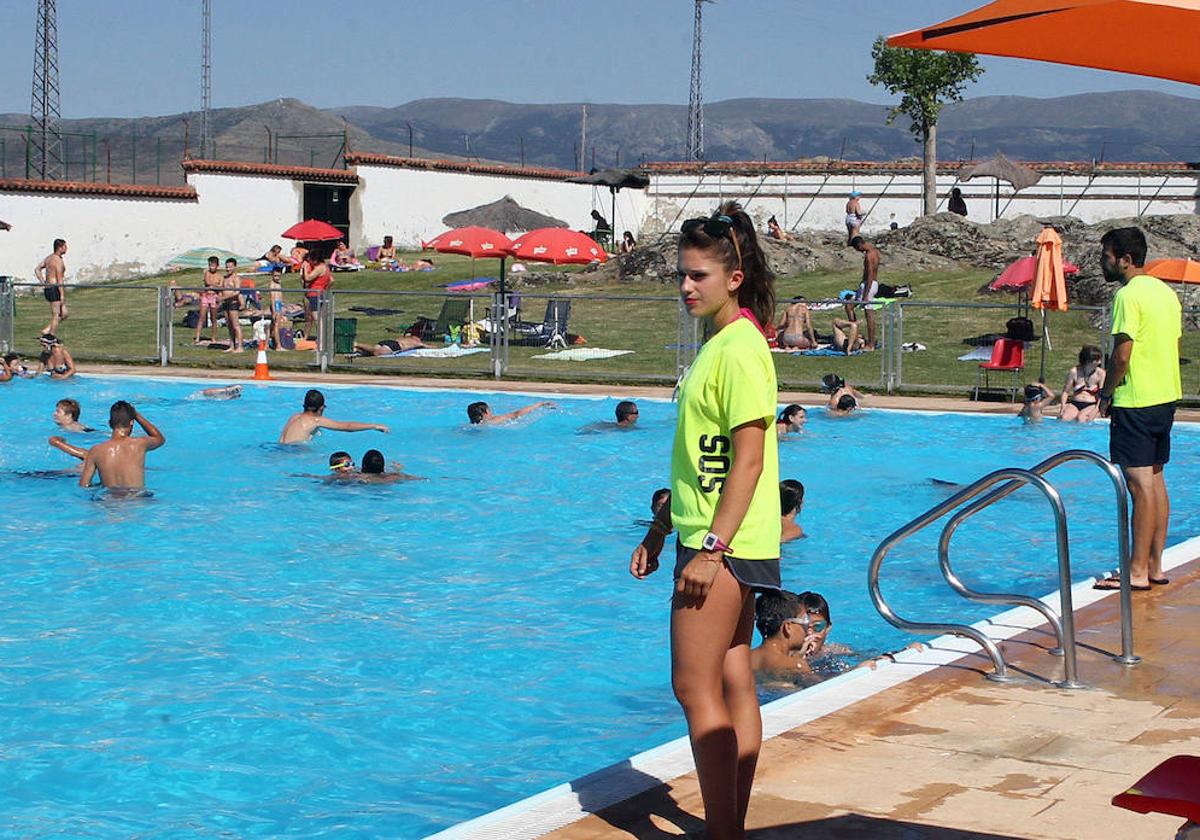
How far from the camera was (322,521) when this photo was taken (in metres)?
14.3

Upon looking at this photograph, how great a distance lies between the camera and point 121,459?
563 inches

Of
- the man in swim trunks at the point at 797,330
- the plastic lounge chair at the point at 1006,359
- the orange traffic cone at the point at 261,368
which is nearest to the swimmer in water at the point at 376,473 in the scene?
the orange traffic cone at the point at 261,368

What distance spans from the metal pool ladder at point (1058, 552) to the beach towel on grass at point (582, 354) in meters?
17.6

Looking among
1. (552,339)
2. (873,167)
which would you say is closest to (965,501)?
(552,339)

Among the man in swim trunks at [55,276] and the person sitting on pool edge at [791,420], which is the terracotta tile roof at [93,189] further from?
the person sitting on pool edge at [791,420]

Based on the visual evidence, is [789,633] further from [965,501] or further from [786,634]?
[965,501]

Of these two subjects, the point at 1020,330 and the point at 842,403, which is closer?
the point at 842,403

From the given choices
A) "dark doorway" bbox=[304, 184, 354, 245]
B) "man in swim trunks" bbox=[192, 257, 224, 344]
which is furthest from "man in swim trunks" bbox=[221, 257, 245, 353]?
"dark doorway" bbox=[304, 184, 354, 245]

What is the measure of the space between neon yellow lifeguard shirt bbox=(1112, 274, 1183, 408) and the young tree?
35899mm

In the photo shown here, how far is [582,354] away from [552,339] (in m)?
1.66

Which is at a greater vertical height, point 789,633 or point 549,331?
point 549,331

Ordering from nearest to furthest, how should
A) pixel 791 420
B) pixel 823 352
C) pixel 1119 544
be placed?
pixel 1119 544, pixel 791 420, pixel 823 352

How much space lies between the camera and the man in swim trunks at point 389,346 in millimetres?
25547

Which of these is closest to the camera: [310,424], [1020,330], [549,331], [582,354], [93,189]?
[310,424]
